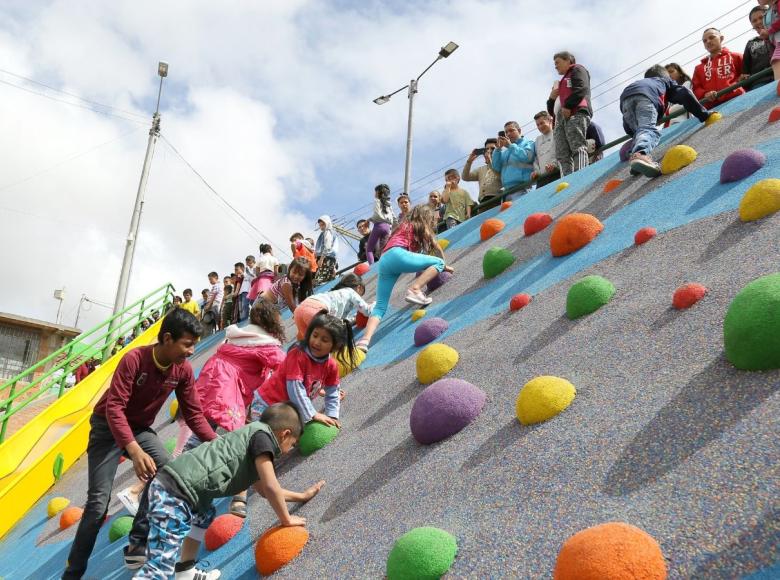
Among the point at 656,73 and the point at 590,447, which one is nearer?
the point at 590,447

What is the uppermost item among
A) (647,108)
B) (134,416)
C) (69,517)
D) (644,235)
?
(647,108)

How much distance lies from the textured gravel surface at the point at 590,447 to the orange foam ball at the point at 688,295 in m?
0.03

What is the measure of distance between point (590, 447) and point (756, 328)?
75 cm

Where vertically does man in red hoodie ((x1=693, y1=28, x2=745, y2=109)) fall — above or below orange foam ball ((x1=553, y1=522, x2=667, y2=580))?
above

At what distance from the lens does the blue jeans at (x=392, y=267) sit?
5.50 metres

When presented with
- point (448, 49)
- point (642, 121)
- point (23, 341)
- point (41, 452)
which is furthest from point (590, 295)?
point (23, 341)

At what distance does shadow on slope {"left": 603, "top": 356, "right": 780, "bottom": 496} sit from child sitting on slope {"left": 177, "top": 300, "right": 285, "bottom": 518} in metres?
2.73

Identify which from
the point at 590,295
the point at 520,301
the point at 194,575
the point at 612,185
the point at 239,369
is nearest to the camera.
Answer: the point at 194,575

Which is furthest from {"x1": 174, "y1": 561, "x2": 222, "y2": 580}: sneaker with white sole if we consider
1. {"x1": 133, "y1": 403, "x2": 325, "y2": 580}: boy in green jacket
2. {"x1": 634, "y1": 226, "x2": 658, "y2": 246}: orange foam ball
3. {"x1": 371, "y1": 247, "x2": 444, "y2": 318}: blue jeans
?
{"x1": 634, "y1": 226, "x2": 658, "y2": 246}: orange foam ball

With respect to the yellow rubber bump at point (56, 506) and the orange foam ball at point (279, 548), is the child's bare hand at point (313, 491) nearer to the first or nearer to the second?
the orange foam ball at point (279, 548)

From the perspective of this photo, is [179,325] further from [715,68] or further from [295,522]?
[715,68]

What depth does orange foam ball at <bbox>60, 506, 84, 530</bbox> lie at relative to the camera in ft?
16.5

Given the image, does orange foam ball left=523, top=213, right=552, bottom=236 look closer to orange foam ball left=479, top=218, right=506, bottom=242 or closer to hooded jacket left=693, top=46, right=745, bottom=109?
orange foam ball left=479, top=218, right=506, bottom=242

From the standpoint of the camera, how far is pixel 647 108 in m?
5.30
